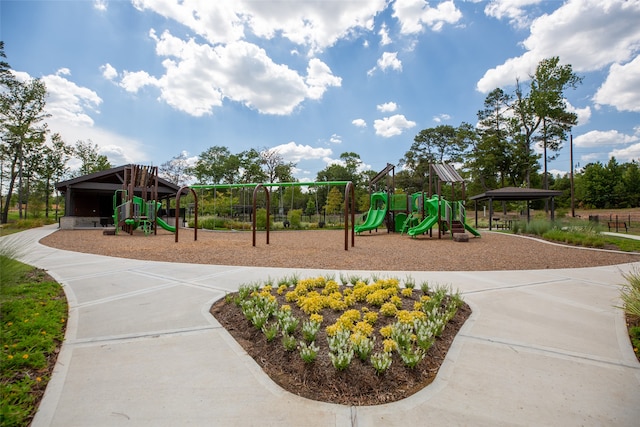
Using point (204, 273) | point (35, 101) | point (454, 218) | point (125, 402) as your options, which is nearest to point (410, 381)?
point (125, 402)

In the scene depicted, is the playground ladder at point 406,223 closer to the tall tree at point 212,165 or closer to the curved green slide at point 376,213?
the curved green slide at point 376,213

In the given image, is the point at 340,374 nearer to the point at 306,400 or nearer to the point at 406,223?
the point at 306,400

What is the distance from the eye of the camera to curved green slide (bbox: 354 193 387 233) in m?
17.1

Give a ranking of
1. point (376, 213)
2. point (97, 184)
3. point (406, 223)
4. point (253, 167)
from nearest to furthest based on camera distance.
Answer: point (406, 223)
point (376, 213)
point (97, 184)
point (253, 167)

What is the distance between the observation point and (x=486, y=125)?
37.8 m

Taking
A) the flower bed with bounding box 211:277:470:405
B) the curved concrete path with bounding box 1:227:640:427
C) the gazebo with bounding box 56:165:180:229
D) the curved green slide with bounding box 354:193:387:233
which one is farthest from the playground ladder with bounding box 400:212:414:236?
the gazebo with bounding box 56:165:180:229

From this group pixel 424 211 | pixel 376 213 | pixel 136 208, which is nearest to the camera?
pixel 136 208

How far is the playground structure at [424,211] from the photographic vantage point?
566 inches

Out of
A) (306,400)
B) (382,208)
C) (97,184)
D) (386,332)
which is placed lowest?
(306,400)

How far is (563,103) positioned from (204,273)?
39574mm

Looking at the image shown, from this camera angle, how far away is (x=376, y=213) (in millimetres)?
18094

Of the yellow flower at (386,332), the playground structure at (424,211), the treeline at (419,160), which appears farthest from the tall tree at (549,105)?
the yellow flower at (386,332)

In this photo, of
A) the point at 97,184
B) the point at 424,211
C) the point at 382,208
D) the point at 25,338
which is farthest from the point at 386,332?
the point at 97,184

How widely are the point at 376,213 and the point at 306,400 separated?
53.9 feet
